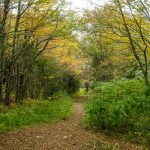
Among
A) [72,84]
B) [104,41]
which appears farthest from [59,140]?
[72,84]

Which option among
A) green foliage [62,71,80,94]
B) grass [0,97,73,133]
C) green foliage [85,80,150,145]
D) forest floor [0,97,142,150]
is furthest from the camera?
green foliage [62,71,80,94]

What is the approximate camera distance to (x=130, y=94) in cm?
1025

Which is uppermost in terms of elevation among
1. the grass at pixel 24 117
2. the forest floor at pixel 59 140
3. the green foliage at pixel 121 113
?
the green foliage at pixel 121 113

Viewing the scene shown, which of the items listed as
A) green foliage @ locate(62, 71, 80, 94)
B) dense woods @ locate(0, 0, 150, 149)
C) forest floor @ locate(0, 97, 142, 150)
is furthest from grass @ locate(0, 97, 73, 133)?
green foliage @ locate(62, 71, 80, 94)

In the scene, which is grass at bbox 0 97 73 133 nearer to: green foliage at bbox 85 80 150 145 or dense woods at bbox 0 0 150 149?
dense woods at bbox 0 0 150 149

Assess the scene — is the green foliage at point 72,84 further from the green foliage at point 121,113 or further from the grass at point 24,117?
the green foliage at point 121,113

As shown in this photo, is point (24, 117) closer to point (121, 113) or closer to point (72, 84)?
point (121, 113)

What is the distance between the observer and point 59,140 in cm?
822

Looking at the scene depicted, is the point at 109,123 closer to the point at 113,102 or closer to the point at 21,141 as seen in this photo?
the point at 113,102

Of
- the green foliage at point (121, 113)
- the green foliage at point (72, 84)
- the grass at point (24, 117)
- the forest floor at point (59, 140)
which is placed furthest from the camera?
the green foliage at point (72, 84)

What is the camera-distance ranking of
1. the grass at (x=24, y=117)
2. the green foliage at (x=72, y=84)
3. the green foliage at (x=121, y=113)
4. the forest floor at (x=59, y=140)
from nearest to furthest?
the forest floor at (x=59, y=140), the green foliage at (x=121, y=113), the grass at (x=24, y=117), the green foliage at (x=72, y=84)

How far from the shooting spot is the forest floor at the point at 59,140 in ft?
24.4

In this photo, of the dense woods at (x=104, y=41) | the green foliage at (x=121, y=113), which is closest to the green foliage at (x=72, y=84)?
the dense woods at (x=104, y=41)

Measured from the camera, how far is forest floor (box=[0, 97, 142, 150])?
293 inches
